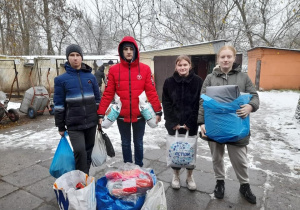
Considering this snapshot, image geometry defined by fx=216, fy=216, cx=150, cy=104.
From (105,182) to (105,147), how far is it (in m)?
0.66

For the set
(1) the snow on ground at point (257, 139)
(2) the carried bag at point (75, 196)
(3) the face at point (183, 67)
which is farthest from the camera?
(1) the snow on ground at point (257, 139)

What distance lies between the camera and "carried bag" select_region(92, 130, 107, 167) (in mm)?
2824

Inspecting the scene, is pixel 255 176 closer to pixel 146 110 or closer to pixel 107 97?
pixel 146 110

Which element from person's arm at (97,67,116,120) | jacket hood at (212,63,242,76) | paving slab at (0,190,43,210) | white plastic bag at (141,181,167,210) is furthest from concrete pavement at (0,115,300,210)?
jacket hood at (212,63,242,76)

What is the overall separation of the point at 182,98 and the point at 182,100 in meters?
0.02

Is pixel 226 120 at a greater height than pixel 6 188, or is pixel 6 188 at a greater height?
pixel 226 120

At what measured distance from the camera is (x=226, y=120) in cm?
222

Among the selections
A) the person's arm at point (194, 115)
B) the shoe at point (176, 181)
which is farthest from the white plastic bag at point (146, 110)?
the shoe at point (176, 181)

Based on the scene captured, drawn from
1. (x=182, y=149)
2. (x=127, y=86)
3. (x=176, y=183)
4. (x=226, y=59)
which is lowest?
(x=176, y=183)

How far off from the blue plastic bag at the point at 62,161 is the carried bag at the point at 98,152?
0.33m

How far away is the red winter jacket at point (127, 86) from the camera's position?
2717 mm

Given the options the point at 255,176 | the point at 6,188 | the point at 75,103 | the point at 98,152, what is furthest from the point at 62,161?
the point at 255,176

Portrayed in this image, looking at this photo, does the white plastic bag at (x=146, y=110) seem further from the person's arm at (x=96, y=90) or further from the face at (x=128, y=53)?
the person's arm at (x=96, y=90)

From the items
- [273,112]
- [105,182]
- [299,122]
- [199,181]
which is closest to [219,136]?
[199,181]
